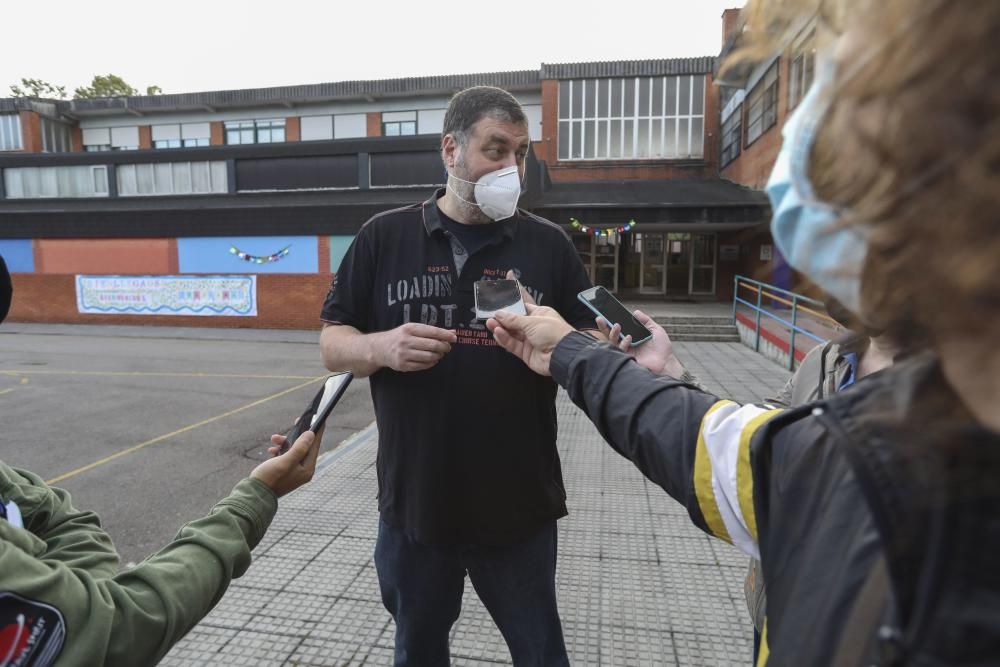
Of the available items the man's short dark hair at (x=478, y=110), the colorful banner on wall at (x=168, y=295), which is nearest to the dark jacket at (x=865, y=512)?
the man's short dark hair at (x=478, y=110)

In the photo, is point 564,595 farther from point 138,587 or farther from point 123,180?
point 123,180

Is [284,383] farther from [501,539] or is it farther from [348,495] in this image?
[501,539]

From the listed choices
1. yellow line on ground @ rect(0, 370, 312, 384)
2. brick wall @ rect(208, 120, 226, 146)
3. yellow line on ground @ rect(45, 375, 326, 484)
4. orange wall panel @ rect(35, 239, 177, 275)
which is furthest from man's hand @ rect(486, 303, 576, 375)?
brick wall @ rect(208, 120, 226, 146)

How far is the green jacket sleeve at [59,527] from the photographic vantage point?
132 centimetres

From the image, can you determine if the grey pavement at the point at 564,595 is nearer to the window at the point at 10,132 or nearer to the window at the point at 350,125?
the window at the point at 350,125

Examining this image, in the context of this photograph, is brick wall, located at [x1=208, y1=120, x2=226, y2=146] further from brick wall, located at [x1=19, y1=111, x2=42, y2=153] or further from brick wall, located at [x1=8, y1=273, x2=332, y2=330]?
brick wall, located at [x1=8, y1=273, x2=332, y2=330]

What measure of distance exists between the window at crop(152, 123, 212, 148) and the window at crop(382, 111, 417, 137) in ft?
29.2

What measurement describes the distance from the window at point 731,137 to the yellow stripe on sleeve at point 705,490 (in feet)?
65.6

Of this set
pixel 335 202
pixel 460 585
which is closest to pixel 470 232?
pixel 460 585

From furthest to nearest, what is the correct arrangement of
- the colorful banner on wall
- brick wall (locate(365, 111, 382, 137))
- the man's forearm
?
brick wall (locate(365, 111, 382, 137)) → the colorful banner on wall → the man's forearm

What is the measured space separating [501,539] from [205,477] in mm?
4466

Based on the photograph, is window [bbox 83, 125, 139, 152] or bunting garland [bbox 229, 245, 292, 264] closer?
bunting garland [bbox 229, 245, 292, 264]

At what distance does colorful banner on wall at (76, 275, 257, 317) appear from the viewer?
58.2ft

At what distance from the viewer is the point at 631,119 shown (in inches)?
903
